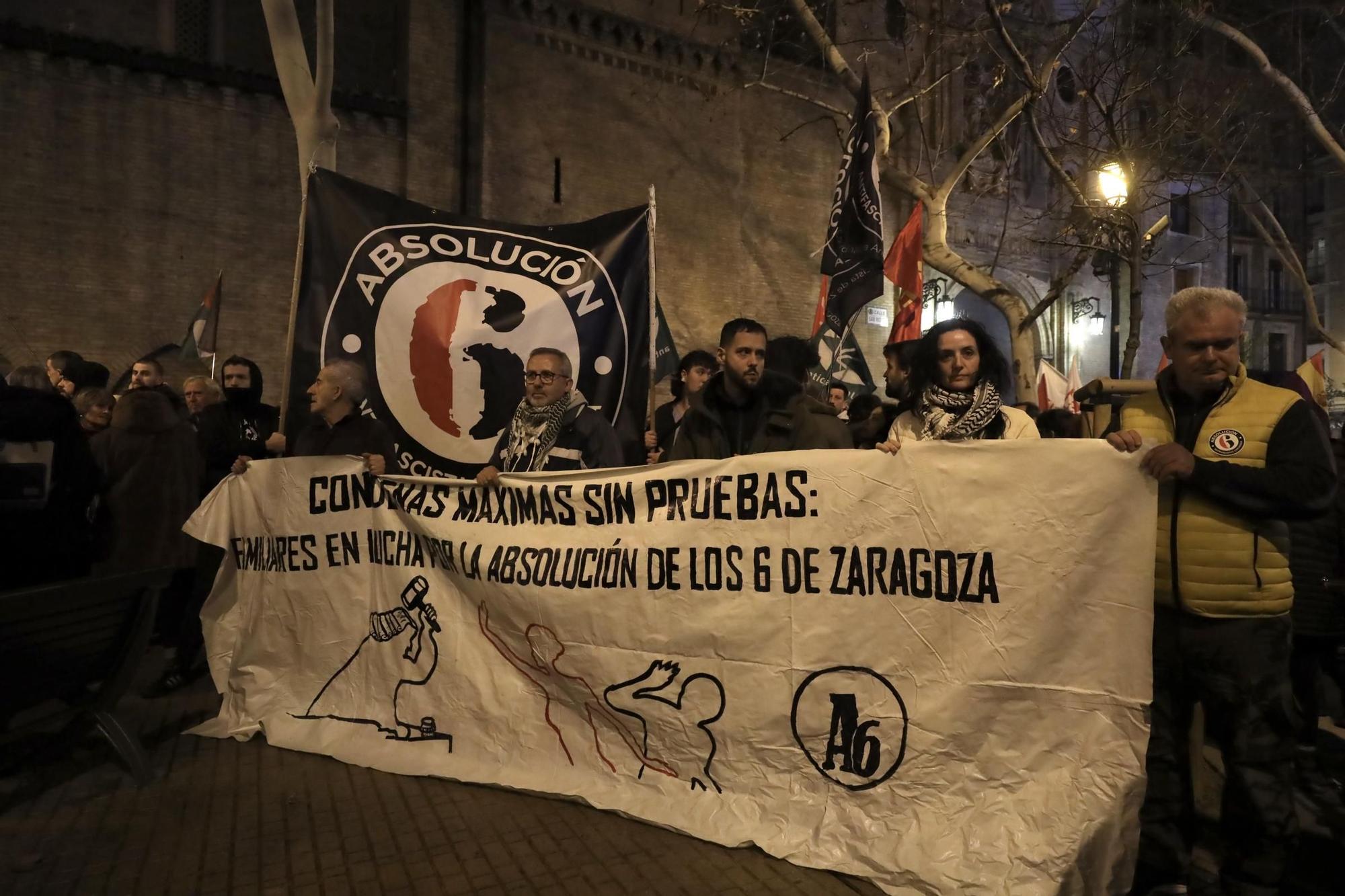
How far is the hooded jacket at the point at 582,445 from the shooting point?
4.15 meters

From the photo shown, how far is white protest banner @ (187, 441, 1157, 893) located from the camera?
266cm

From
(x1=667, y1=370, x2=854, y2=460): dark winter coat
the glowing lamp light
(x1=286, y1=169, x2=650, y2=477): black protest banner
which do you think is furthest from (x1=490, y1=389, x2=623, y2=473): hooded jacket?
the glowing lamp light

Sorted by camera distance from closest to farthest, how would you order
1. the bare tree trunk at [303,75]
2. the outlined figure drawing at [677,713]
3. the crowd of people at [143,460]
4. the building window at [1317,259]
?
the outlined figure drawing at [677,713], the crowd of people at [143,460], the bare tree trunk at [303,75], the building window at [1317,259]

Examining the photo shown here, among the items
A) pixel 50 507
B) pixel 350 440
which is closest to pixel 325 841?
pixel 350 440

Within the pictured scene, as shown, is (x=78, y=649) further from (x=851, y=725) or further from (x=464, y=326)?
(x=851, y=725)

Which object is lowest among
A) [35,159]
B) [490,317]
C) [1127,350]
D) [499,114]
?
[490,317]

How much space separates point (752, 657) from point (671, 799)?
2.09ft

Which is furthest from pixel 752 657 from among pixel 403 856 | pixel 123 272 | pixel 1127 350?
pixel 123 272

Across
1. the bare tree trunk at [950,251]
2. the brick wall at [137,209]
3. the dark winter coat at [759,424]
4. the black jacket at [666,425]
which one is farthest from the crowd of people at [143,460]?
the bare tree trunk at [950,251]

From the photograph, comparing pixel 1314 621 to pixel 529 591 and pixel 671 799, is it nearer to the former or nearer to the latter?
pixel 671 799

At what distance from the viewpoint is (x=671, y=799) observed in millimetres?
3281

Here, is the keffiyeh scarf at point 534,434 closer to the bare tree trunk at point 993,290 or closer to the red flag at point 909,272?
the red flag at point 909,272

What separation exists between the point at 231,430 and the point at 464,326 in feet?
6.71

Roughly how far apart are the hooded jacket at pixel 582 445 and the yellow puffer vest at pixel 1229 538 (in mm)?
2331
